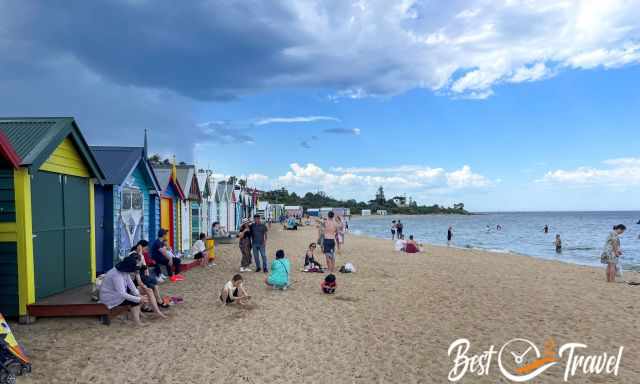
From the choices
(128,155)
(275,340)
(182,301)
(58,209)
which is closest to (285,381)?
(275,340)

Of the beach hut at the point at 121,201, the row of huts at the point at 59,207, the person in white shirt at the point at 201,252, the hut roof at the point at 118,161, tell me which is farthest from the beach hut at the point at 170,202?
the hut roof at the point at 118,161

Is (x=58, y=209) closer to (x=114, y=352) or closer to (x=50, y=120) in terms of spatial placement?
(x=50, y=120)

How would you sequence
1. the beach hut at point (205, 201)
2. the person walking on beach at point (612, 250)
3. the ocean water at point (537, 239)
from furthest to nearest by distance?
the ocean water at point (537, 239) < the beach hut at point (205, 201) < the person walking on beach at point (612, 250)

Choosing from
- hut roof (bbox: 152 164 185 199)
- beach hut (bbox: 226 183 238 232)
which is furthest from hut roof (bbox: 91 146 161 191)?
beach hut (bbox: 226 183 238 232)

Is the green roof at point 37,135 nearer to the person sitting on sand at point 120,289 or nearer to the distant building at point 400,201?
the person sitting on sand at point 120,289

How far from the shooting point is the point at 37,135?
848 cm

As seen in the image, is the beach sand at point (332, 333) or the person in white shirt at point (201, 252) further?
the person in white shirt at point (201, 252)

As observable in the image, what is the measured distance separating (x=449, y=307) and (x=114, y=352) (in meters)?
6.64

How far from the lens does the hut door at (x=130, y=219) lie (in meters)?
12.8

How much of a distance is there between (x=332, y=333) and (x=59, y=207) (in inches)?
218

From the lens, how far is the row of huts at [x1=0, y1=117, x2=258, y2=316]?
7.64 metres

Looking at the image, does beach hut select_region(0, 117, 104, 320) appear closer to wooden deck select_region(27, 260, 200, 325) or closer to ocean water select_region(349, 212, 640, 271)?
wooden deck select_region(27, 260, 200, 325)

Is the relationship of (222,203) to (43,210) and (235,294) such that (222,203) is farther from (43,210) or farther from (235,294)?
(43,210)
